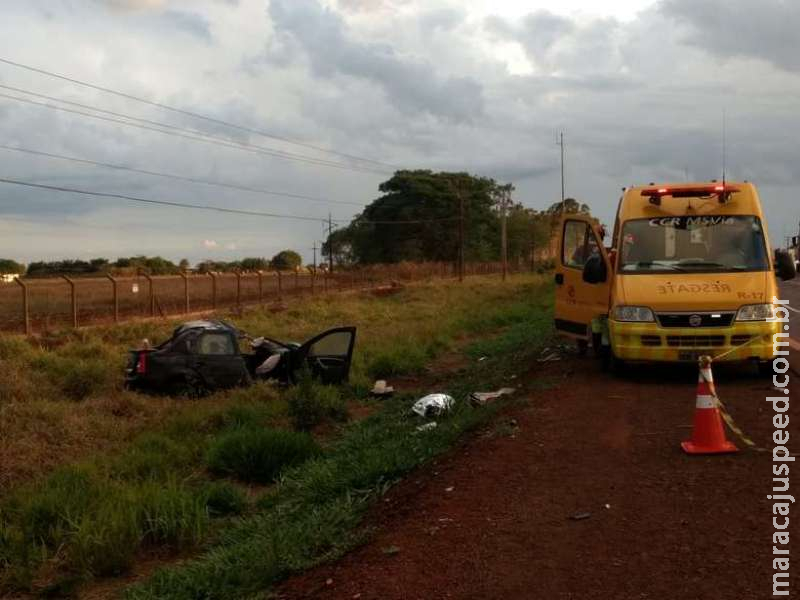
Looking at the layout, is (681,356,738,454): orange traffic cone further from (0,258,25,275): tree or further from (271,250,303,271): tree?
(271,250,303,271): tree

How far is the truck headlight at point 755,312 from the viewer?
9.14m

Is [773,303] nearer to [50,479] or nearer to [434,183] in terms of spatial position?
[50,479]

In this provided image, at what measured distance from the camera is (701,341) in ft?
30.2

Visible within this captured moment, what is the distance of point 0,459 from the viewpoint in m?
9.47

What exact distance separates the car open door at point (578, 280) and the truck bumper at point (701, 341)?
115cm

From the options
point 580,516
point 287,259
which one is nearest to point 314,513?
point 580,516

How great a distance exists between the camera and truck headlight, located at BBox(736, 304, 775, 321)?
9.14 m

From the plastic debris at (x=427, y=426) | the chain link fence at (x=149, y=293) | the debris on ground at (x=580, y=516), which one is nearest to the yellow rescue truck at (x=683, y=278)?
the plastic debris at (x=427, y=426)

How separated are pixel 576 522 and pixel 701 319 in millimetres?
4959

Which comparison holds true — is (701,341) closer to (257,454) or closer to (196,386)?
(257,454)

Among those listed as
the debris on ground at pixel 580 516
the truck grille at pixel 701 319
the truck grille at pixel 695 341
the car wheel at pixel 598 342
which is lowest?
the debris on ground at pixel 580 516

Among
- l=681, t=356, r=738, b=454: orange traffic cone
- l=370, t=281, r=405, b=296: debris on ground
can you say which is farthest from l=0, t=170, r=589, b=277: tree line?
l=681, t=356, r=738, b=454: orange traffic cone

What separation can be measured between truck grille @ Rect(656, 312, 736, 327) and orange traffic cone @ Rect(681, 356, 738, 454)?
299 centimetres

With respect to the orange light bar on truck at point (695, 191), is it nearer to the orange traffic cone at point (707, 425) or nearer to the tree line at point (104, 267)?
the orange traffic cone at point (707, 425)
